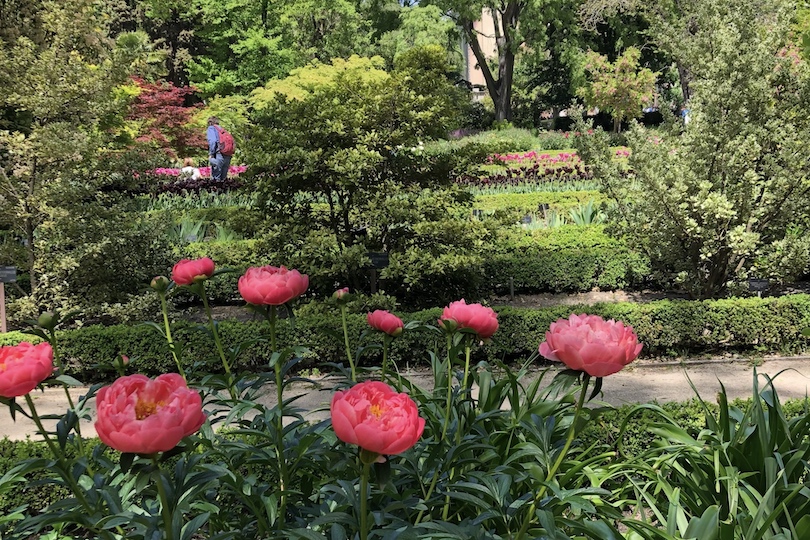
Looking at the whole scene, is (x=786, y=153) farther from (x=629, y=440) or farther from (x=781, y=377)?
(x=629, y=440)

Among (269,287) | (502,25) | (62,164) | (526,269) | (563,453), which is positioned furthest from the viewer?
(502,25)

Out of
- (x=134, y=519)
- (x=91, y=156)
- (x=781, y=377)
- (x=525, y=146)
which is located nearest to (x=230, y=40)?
(x=525, y=146)

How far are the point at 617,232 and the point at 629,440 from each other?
12.4ft

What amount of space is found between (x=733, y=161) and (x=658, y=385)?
6.99 ft

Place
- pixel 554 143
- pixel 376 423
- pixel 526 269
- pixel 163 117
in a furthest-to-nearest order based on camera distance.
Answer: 1. pixel 554 143
2. pixel 163 117
3. pixel 526 269
4. pixel 376 423

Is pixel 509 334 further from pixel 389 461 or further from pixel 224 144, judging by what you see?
pixel 224 144

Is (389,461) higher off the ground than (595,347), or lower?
lower

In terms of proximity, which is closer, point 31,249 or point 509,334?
point 509,334

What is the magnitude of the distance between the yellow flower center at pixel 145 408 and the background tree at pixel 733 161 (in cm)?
522

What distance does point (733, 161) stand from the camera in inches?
211

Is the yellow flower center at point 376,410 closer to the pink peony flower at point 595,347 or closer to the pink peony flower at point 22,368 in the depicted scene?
the pink peony flower at point 595,347

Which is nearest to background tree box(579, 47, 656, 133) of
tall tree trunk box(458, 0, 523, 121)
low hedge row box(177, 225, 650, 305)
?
tall tree trunk box(458, 0, 523, 121)

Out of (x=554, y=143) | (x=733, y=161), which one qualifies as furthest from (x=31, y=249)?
(x=554, y=143)

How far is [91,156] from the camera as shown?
575cm
